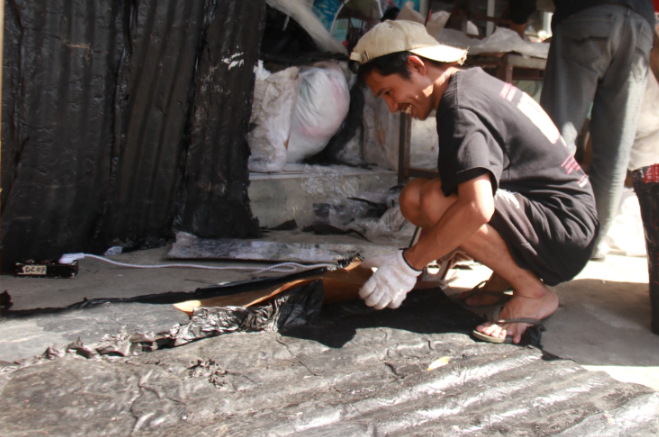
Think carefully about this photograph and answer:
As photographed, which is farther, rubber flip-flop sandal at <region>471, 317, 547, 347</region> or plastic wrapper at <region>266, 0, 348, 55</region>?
plastic wrapper at <region>266, 0, 348, 55</region>

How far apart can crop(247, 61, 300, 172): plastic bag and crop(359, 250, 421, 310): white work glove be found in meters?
1.80

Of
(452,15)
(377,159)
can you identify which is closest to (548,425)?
(377,159)

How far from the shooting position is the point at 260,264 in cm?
274

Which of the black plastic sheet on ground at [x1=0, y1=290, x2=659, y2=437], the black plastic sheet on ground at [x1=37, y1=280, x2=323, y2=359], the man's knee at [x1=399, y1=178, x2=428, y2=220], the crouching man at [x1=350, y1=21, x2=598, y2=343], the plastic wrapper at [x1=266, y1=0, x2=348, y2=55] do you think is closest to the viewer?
the black plastic sheet on ground at [x1=0, y1=290, x2=659, y2=437]

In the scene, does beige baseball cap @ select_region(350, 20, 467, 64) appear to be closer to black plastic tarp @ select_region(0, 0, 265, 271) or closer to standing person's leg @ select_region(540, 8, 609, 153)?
standing person's leg @ select_region(540, 8, 609, 153)

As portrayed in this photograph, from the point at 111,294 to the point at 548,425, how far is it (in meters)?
1.65

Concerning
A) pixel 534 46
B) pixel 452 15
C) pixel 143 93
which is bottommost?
pixel 143 93

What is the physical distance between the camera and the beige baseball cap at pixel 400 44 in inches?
70.5

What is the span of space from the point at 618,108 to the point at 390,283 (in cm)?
161

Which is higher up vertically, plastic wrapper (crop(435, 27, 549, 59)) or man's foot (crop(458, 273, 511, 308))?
plastic wrapper (crop(435, 27, 549, 59))

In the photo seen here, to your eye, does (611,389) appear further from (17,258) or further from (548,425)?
(17,258)

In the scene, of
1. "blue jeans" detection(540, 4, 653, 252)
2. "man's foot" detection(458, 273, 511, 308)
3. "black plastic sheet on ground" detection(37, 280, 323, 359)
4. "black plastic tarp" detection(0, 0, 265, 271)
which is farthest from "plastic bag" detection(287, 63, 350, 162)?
"black plastic sheet on ground" detection(37, 280, 323, 359)

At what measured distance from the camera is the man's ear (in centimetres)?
178

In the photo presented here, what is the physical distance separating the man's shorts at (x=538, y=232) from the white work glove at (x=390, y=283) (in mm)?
329
